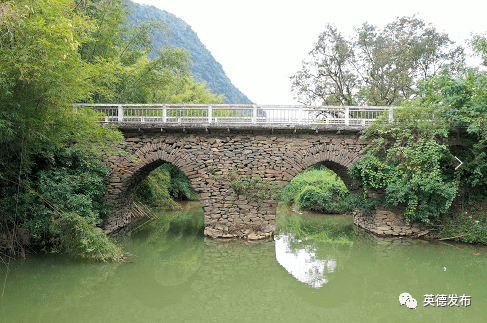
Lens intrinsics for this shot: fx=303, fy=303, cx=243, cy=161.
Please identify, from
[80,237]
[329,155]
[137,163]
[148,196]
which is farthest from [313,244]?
[148,196]

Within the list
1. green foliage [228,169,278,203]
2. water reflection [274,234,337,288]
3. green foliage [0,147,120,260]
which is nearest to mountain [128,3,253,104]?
green foliage [228,169,278,203]

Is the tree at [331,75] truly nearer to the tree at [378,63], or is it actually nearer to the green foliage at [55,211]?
the tree at [378,63]

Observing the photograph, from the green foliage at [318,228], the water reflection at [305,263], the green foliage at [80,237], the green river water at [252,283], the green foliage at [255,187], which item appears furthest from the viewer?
the green foliage at [318,228]

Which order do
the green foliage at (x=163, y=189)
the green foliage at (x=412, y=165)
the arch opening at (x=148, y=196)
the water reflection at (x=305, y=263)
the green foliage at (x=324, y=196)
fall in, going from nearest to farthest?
1. the water reflection at (x=305, y=263)
2. the green foliage at (x=412, y=165)
3. the arch opening at (x=148, y=196)
4. the green foliage at (x=163, y=189)
5. the green foliage at (x=324, y=196)

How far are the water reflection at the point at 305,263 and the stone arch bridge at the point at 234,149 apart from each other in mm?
1096

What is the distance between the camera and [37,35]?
502 cm

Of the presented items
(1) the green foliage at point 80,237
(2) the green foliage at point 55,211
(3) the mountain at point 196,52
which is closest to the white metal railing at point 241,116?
(2) the green foliage at point 55,211

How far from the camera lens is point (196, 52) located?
229ft

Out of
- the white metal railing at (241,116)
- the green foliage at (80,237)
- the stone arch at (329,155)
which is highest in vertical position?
the white metal railing at (241,116)

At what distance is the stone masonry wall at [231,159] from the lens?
9.05m

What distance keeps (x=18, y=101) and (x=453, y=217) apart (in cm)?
1113

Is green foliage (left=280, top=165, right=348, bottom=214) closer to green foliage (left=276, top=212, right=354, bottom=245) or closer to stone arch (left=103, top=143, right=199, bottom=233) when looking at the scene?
green foliage (left=276, top=212, right=354, bottom=245)

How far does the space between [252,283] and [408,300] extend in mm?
2705

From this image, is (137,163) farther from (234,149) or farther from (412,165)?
(412,165)
